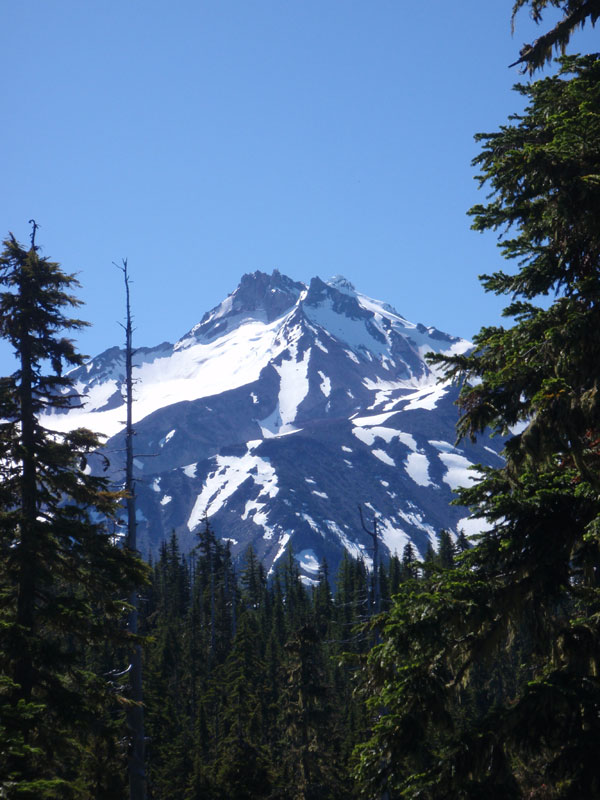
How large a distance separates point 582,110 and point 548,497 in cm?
418

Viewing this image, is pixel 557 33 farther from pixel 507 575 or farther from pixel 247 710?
pixel 247 710

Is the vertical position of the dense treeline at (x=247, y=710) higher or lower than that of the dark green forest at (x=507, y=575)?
lower

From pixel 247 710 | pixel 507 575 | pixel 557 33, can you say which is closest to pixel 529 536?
pixel 507 575

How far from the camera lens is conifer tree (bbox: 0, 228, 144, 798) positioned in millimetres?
11766

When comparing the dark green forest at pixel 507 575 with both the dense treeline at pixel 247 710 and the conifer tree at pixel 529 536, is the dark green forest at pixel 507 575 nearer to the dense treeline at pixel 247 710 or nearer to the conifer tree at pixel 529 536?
the conifer tree at pixel 529 536

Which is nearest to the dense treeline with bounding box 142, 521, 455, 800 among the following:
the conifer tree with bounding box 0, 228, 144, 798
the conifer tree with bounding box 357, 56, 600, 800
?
the conifer tree with bounding box 357, 56, 600, 800

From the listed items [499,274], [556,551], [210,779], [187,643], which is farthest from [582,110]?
[187,643]

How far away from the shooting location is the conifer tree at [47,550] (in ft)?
38.6

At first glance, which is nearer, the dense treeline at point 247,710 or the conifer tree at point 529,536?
the conifer tree at point 529,536

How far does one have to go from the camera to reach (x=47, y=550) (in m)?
12.7

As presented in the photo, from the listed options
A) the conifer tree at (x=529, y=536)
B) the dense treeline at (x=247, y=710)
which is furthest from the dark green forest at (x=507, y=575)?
the dense treeline at (x=247, y=710)

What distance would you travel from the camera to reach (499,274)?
8.90 metres

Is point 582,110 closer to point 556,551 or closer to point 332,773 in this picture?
point 556,551

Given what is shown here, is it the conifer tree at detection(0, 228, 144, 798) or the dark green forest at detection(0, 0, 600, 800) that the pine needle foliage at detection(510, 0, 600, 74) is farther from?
the conifer tree at detection(0, 228, 144, 798)
